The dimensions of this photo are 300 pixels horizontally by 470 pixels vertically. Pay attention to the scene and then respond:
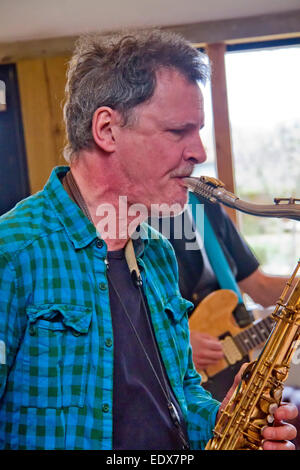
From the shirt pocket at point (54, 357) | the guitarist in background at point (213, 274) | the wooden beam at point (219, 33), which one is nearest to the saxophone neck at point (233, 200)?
the shirt pocket at point (54, 357)

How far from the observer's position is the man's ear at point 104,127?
3.44 ft

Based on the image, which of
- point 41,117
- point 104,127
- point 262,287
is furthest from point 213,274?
point 104,127

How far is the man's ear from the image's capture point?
3.44 ft

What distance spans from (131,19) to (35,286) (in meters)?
1.00

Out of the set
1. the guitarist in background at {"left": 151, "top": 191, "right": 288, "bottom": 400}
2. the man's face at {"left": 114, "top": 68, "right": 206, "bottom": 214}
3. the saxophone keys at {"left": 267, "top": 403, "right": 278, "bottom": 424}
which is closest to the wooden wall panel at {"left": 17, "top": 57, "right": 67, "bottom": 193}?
the guitarist in background at {"left": 151, "top": 191, "right": 288, "bottom": 400}

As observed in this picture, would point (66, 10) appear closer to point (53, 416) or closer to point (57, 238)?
point (57, 238)

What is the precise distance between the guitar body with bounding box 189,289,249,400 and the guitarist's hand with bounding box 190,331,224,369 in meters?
0.03

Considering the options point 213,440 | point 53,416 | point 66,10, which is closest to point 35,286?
point 53,416

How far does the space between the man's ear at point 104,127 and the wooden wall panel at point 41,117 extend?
52cm

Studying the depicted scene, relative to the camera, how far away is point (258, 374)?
40.9 inches

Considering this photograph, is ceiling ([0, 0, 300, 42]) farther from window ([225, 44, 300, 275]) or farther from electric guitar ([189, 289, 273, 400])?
electric guitar ([189, 289, 273, 400])

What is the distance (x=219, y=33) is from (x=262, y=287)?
2.71 feet

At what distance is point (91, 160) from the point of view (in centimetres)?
108

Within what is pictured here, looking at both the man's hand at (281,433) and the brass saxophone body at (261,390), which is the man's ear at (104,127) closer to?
the brass saxophone body at (261,390)
